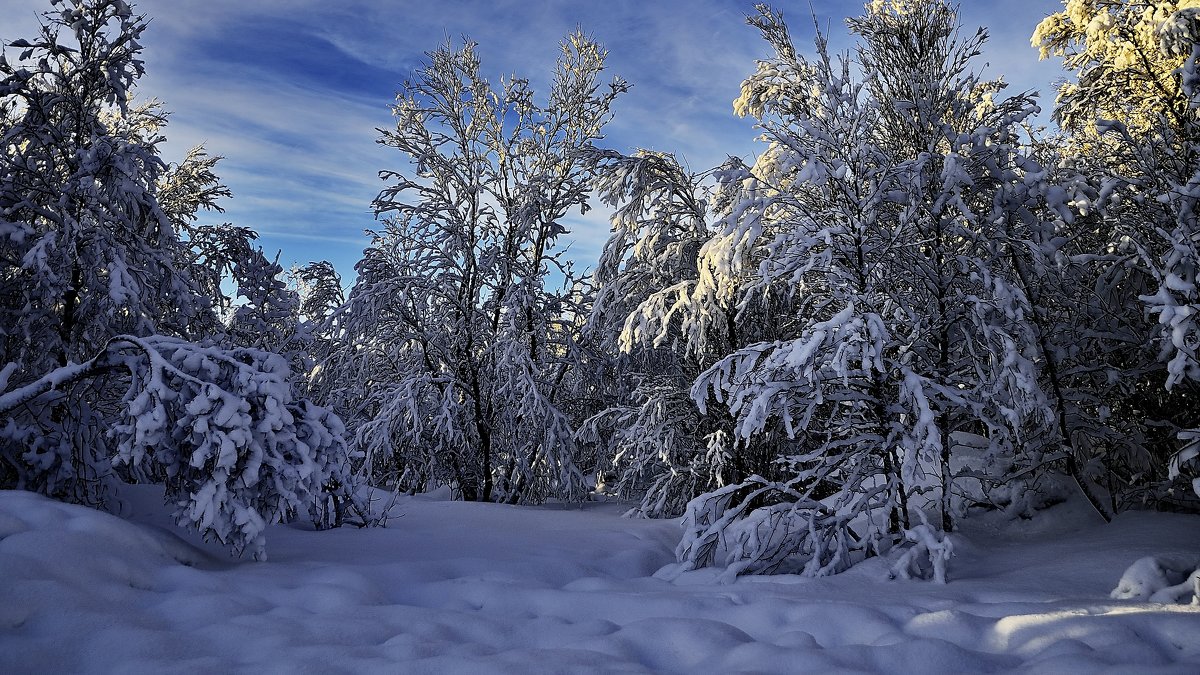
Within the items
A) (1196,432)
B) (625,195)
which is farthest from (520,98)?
(1196,432)

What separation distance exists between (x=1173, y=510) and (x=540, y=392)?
7.11m

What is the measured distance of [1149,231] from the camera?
19.3ft

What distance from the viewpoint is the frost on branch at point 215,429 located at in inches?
168

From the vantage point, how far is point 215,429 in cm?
430

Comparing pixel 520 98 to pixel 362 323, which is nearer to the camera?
pixel 362 323

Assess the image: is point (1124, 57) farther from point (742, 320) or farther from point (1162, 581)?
point (1162, 581)

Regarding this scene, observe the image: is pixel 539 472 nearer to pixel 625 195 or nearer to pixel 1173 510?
pixel 625 195

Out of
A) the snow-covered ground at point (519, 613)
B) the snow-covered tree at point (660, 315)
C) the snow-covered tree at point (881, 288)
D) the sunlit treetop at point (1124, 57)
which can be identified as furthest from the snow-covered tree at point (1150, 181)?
the snow-covered tree at point (660, 315)

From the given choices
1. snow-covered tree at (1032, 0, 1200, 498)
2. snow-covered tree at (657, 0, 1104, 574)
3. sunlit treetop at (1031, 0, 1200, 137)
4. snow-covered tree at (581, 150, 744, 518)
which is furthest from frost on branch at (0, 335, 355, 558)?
sunlit treetop at (1031, 0, 1200, 137)

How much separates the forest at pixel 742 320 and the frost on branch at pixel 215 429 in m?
0.02

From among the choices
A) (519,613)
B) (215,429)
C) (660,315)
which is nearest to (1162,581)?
(519,613)

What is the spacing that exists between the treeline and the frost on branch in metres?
0.03

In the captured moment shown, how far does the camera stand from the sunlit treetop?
6.19 metres

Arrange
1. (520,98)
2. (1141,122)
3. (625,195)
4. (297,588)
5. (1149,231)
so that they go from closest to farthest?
1. (297,588)
2. (1149,231)
3. (1141,122)
4. (625,195)
5. (520,98)
